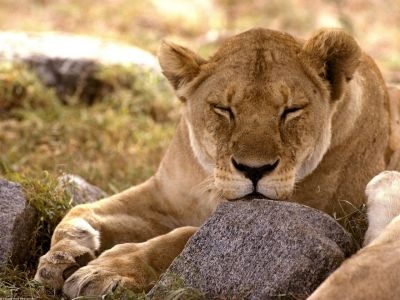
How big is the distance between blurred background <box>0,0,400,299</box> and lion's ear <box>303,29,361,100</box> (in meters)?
1.54

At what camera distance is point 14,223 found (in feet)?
15.0

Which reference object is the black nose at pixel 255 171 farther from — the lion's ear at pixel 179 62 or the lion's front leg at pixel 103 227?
the lion's front leg at pixel 103 227

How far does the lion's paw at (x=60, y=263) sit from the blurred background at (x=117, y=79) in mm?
1299

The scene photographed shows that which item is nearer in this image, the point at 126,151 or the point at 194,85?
the point at 194,85

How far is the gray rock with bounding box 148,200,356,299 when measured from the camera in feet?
12.1

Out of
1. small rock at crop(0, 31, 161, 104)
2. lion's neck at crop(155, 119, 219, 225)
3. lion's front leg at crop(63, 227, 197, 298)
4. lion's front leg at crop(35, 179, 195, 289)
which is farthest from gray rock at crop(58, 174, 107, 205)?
small rock at crop(0, 31, 161, 104)

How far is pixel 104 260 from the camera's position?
4117 mm

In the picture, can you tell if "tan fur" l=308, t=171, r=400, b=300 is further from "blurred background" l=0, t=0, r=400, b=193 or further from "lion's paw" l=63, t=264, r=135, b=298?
"blurred background" l=0, t=0, r=400, b=193

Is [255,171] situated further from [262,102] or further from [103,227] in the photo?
[103,227]

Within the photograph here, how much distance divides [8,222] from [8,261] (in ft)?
0.60

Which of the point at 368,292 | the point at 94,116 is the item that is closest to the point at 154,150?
the point at 94,116

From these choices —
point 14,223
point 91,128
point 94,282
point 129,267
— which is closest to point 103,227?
point 14,223

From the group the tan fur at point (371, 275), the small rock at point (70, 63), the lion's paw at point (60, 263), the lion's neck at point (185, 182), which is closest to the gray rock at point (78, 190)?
the lion's neck at point (185, 182)

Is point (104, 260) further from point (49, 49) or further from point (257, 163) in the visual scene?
point (49, 49)
